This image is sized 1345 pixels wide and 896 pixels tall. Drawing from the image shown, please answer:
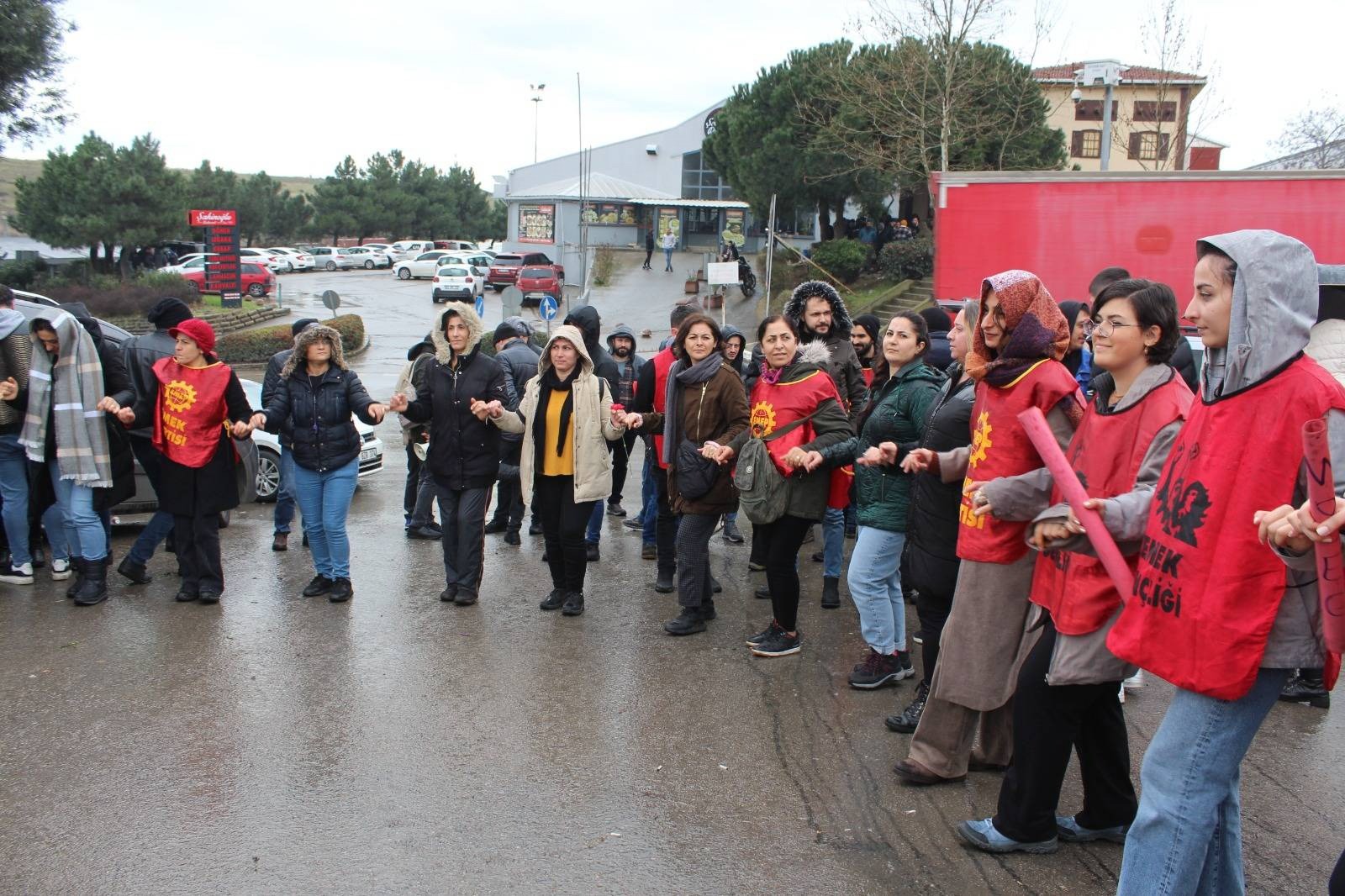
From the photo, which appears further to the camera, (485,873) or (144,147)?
(144,147)

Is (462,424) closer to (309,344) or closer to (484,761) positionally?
(309,344)

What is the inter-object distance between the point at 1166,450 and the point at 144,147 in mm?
44267

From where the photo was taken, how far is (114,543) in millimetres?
8453

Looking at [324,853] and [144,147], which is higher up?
[144,147]

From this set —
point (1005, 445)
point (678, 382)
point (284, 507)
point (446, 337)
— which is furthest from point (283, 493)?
point (1005, 445)

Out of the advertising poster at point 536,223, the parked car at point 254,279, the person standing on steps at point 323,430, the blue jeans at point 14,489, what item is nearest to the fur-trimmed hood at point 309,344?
the person standing on steps at point 323,430

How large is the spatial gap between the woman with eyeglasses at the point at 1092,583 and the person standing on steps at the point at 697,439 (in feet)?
7.75

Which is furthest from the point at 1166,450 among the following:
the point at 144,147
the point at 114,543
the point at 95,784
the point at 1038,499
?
the point at 144,147

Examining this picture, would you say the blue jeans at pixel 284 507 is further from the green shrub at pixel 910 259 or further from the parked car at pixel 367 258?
the parked car at pixel 367 258

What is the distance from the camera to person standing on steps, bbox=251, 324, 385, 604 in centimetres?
684

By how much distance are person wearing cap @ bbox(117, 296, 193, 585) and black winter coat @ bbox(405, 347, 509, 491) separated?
1784 millimetres

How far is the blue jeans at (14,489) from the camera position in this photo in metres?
6.90

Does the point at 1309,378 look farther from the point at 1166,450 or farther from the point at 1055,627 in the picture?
the point at 1055,627

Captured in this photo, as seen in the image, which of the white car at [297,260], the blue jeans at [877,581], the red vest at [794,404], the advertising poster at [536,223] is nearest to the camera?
the blue jeans at [877,581]
